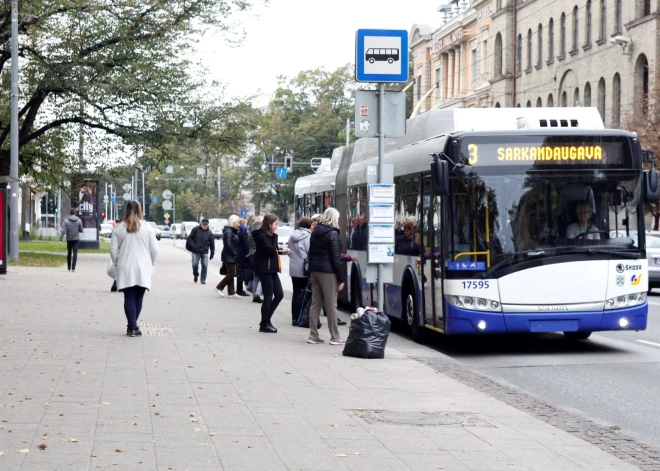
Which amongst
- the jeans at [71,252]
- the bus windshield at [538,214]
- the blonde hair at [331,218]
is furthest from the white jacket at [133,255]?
the jeans at [71,252]

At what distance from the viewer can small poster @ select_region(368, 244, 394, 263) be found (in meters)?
13.5

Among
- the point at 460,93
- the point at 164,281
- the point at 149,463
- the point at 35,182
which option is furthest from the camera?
the point at 460,93

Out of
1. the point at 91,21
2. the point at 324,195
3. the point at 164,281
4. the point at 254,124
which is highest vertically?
the point at 91,21

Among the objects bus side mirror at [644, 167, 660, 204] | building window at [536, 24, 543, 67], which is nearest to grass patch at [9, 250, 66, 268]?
bus side mirror at [644, 167, 660, 204]

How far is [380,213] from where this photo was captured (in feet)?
44.5

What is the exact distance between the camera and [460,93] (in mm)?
73000

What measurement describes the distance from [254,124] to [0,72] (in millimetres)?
9097

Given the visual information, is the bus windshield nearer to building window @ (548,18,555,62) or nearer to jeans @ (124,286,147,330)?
jeans @ (124,286,147,330)

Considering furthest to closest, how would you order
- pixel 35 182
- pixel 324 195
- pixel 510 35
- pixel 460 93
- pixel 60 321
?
pixel 460 93
pixel 510 35
pixel 35 182
pixel 324 195
pixel 60 321

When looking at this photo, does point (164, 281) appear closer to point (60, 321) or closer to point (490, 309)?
point (60, 321)

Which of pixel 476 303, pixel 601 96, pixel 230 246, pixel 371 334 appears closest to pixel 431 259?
pixel 476 303

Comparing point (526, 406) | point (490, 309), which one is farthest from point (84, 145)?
point (526, 406)

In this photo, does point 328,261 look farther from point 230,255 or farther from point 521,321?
point 230,255

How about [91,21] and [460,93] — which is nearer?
[91,21]
